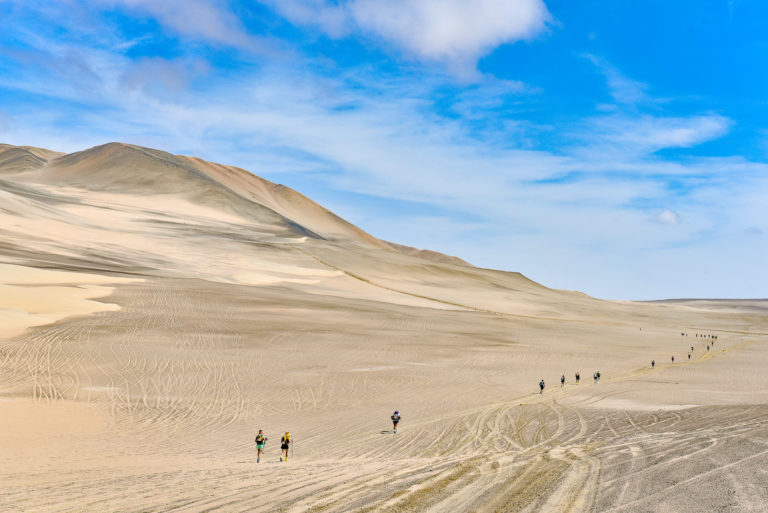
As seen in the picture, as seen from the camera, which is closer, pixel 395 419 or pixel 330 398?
pixel 395 419

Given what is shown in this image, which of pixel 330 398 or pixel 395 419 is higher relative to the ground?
pixel 395 419

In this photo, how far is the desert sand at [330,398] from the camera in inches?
500

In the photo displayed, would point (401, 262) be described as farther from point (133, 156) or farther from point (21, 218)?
point (133, 156)

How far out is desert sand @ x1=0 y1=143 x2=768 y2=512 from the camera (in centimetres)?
1271

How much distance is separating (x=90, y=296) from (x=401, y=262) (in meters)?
71.4

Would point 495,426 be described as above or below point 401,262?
below

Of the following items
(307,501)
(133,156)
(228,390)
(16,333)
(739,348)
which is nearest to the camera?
(307,501)

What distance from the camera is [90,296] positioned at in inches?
2029

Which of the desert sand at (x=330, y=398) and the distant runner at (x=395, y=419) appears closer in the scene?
the desert sand at (x=330, y=398)

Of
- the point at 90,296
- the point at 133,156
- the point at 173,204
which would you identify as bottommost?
the point at 90,296

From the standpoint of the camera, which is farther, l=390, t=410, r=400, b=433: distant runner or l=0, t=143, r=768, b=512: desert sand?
l=390, t=410, r=400, b=433: distant runner

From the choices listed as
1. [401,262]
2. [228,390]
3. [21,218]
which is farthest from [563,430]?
[401,262]

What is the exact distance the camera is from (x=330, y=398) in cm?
3003

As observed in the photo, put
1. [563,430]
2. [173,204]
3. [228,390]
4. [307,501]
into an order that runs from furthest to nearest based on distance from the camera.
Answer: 1. [173,204]
2. [228,390]
3. [563,430]
4. [307,501]
